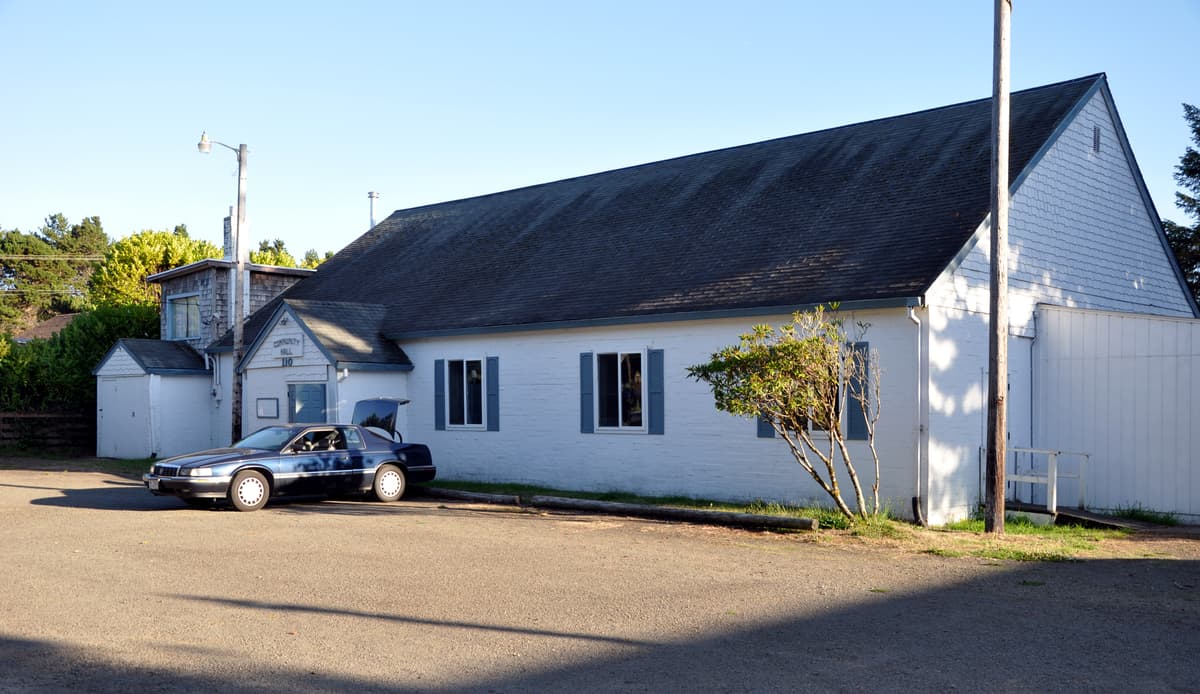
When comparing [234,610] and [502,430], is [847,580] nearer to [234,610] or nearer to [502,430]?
[234,610]

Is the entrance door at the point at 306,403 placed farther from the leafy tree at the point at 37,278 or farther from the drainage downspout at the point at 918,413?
the leafy tree at the point at 37,278

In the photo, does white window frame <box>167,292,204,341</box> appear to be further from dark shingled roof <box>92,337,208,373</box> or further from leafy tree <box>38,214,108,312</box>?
leafy tree <box>38,214,108,312</box>

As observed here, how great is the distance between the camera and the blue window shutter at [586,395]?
64.0 feet

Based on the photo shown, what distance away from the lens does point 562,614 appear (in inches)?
344

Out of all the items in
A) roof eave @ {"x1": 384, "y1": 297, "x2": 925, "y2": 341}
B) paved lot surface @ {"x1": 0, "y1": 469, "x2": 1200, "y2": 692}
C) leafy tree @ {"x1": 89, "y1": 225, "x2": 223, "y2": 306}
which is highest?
leafy tree @ {"x1": 89, "y1": 225, "x2": 223, "y2": 306}

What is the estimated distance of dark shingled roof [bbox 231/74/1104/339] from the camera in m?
16.8

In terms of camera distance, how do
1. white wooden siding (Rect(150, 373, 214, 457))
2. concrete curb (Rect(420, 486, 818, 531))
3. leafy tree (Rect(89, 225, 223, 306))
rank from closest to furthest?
concrete curb (Rect(420, 486, 818, 531))
white wooden siding (Rect(150, 373, 214, 457))
leafy tree (Rect(89, 225, 223, 306))

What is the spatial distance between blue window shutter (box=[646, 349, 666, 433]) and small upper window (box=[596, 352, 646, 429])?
0.62 ft

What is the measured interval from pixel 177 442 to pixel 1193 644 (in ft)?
83.9

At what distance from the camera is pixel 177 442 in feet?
93.3

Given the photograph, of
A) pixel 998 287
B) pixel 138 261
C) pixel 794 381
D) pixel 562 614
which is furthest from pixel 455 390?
pixel 138 261

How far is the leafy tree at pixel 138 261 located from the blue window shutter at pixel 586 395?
34.3m

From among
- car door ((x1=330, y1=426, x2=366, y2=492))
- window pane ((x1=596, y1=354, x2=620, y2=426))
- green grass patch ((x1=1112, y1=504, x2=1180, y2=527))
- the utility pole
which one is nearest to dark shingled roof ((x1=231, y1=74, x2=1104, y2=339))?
window pane ((x1=596, y1=354, x2=620, y2=426))

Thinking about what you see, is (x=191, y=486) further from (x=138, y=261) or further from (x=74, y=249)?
(x=74, y=249)
